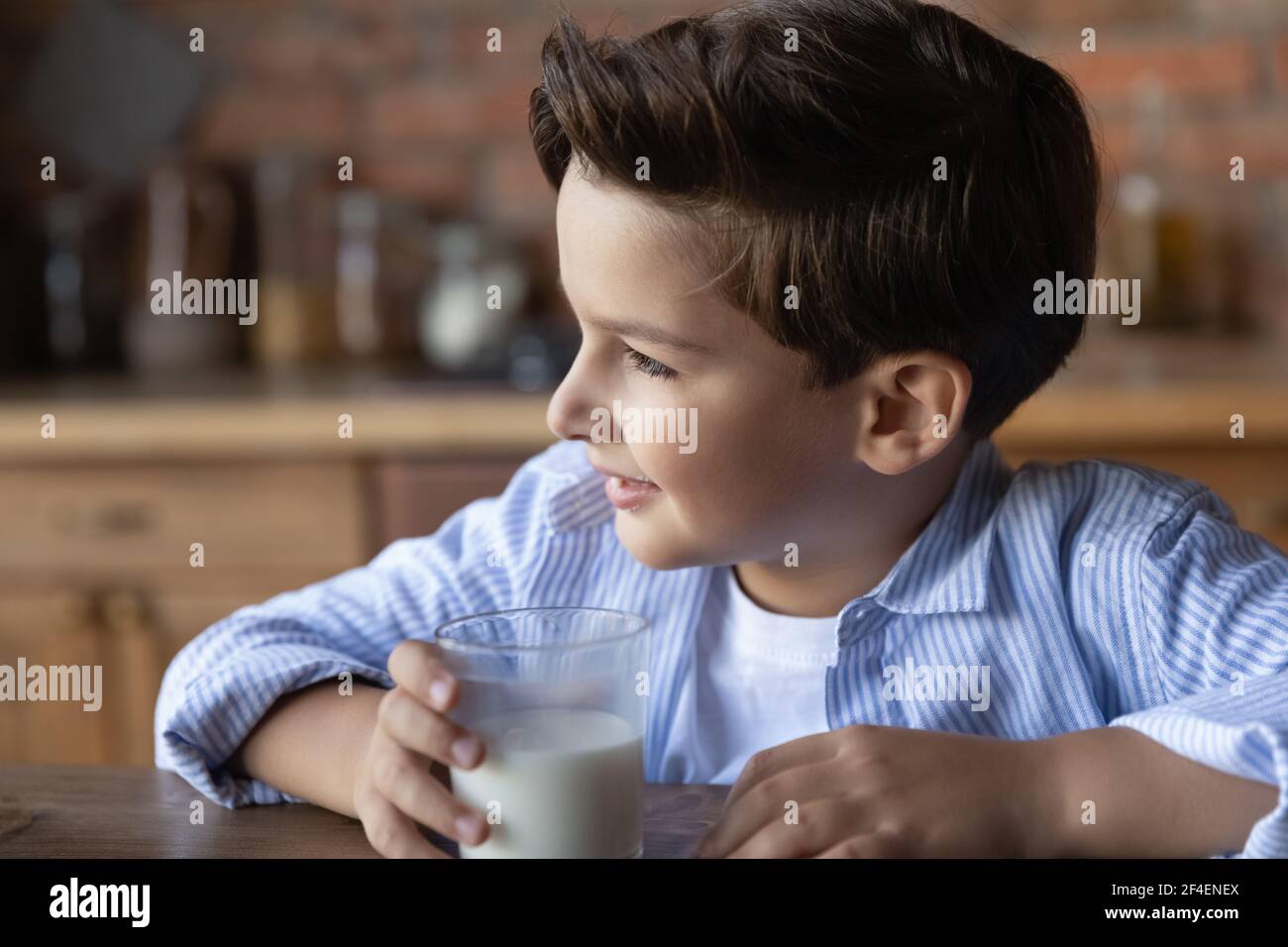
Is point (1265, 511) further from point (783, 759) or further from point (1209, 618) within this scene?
point (783, 759)

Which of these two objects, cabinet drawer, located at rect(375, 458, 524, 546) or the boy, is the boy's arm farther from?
cabinet drawer, located at rect(375, 458, 524, 546)

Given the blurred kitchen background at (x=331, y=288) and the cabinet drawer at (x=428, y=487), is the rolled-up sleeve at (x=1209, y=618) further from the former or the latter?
the cabinet drawer at (x=428, y=487)

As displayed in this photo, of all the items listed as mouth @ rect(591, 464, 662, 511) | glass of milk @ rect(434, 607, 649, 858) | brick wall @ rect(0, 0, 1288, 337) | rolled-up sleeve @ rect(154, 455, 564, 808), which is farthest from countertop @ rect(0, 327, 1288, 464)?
glass of milk @ rect(434, 607, 649, 858)

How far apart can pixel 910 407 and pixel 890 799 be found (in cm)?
29

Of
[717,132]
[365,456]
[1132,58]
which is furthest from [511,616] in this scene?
A: [1132,58]

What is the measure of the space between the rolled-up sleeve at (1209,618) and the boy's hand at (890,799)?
76mm

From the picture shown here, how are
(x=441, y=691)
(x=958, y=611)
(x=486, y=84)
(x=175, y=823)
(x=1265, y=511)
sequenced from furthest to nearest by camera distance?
(x=486, y=84) < (x=1265, y=511) < (x=958, y=611) < (x=175, y=823) < (x=441, y=691)

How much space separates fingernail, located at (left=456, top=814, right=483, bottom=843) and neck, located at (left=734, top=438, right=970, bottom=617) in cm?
33

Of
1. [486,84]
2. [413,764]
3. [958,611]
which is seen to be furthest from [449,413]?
[413,764]

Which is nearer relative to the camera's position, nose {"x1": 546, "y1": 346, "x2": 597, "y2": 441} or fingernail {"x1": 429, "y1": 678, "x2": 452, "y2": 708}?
fingernail {"x1": 429, "y1": 678, "x2": 452, "y2": 708}

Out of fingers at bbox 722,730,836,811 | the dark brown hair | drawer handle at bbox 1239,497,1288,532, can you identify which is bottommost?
fingers at bbox 722,730,836,811

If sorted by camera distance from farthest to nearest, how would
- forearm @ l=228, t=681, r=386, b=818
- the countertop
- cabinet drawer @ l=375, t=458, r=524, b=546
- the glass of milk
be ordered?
1. cabinet drawer @ l=375, t=458, r=524, b=546
2. the countertop
3. forearm @ l=228, t=681, r=386, b=818
4. the glass of milk

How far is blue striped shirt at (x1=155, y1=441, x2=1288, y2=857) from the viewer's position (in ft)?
2.56

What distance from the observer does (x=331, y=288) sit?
2316 millimetres
